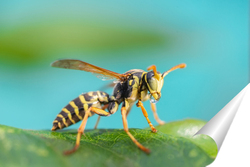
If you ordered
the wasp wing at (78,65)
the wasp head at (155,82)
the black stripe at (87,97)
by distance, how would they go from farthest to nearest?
the black stripe at (87,97)
the wasp head at (155,82)
the wasp wing at (78,65)

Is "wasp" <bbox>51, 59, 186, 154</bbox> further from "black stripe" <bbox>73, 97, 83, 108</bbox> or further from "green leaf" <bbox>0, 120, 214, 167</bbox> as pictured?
"green leaf" <bbox>0, 120, 214, 167</bbox>

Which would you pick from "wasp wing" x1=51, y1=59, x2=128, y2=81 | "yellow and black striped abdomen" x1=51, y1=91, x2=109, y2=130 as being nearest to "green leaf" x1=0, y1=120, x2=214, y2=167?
"wasp wing" x1=51, y1=59, x2=128, y2=81

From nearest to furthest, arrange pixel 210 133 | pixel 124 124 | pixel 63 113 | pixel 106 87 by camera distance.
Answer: pixel 210 133 → pixel 124 124 → pixel 63 113 → pixel 106 87

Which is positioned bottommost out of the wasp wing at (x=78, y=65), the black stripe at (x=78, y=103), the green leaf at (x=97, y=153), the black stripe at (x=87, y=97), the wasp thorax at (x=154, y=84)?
the green leaf at (x=97, y=153)

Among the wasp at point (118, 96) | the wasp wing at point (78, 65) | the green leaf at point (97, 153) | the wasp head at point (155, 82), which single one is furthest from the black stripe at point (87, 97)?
the green leaf at point (97, 153)

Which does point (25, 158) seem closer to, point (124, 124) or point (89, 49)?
point (124, 124)

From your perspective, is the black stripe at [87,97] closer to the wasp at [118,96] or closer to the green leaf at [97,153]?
the wasp at [118,96]

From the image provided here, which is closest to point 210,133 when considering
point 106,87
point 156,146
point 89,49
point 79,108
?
point 156,146

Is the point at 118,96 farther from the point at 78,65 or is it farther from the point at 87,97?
the point at 78,65

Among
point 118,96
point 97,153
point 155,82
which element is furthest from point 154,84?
point 97,153
